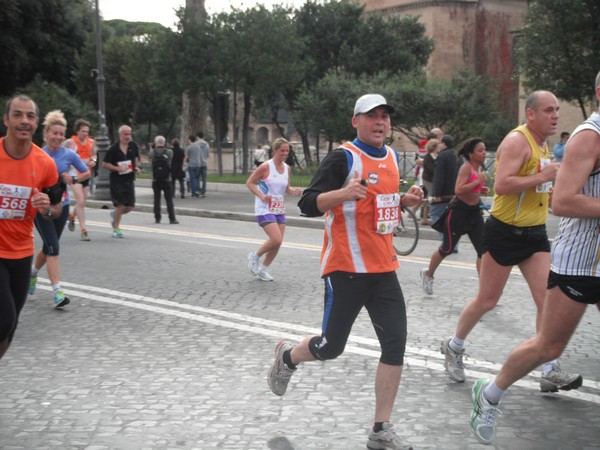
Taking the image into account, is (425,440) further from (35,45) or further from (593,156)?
(35,45)

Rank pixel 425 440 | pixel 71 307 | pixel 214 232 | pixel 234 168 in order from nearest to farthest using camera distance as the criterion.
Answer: pixel 425 440 → pixel 71 307 → pixel 214 232 → pixel 234 168

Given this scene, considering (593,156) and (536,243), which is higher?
(593,156)

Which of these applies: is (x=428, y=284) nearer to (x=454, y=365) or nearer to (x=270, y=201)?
(x=270, y=201)

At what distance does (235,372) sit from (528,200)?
2303 millimetres

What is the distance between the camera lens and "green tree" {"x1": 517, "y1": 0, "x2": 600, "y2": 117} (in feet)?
80.9

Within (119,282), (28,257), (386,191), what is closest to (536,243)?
(386,191)

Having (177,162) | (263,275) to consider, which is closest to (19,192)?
(263,275)

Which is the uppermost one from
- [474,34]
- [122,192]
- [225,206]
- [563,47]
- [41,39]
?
[474,34]

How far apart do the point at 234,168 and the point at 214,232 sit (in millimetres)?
19940

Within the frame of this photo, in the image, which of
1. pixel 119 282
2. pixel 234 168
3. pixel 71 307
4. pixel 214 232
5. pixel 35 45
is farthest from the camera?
pixel 35 45

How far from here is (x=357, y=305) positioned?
4.73m

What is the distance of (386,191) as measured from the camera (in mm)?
4746

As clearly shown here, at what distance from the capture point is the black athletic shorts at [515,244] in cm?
565

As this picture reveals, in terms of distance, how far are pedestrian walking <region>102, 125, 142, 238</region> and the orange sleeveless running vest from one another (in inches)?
425
